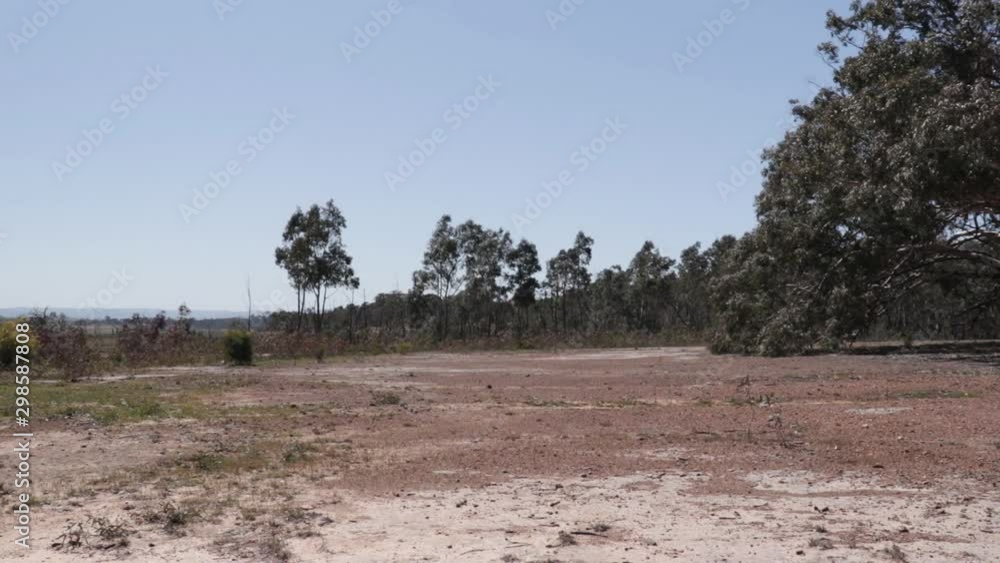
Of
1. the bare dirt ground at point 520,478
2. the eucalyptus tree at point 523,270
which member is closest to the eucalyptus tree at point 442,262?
the eucalyptus tree at point 523,270

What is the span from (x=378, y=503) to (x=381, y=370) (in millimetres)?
22569

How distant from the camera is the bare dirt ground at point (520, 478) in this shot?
Result: 20.5ft

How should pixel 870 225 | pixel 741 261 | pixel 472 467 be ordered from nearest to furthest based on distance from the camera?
pixel 472 467, pixel 870 225, pixel 741 261

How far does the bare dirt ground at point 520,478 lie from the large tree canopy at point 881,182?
15.0 ft

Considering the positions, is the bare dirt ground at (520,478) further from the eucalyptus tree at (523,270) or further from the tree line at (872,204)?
the eucalyptus tree at (523,270)

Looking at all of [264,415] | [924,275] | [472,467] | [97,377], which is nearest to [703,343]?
[924,275]

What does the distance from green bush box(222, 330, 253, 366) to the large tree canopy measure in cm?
2012

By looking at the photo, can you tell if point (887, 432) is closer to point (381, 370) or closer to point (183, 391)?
point (183, 391)

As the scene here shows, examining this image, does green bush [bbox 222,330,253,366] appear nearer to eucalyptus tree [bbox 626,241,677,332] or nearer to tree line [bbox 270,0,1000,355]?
tree line [bbox 270,0,1000,355]

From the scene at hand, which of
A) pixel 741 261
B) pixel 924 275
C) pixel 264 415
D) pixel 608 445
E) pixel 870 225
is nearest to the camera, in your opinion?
pixel 608 445

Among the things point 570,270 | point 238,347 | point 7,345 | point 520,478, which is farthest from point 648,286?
point 520,478

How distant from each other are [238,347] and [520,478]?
1030 inches

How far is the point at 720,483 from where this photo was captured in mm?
8477

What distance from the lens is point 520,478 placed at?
8.85 meters
